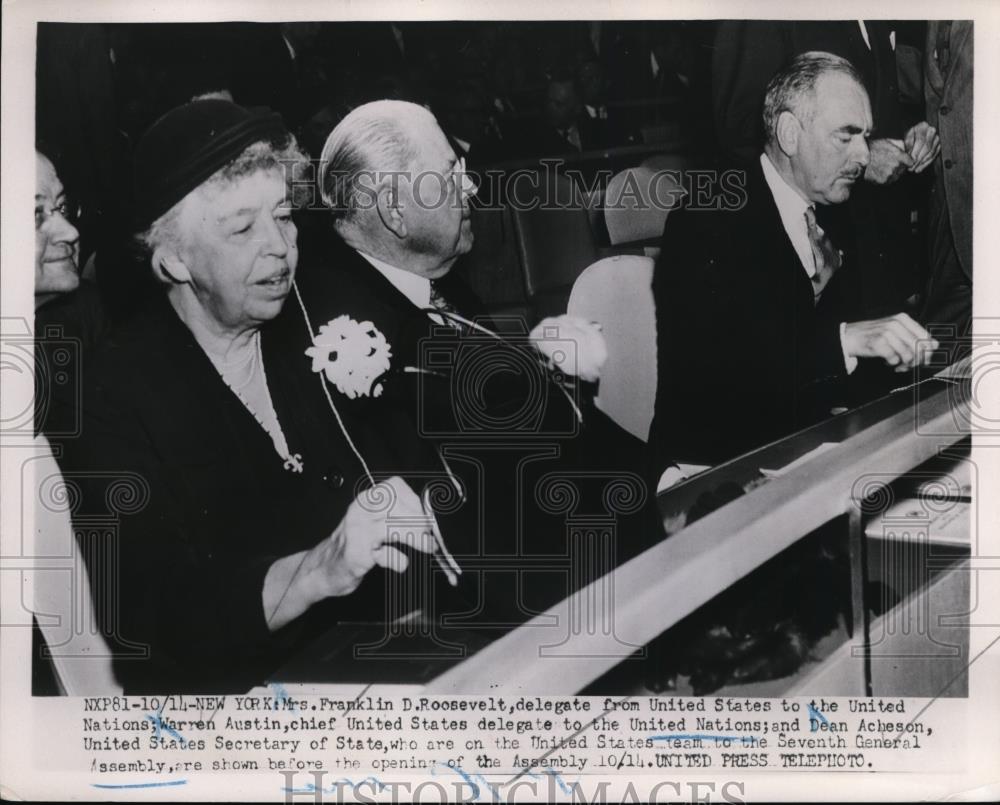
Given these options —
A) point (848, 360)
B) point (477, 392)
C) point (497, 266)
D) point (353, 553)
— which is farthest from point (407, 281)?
point (848, 360)

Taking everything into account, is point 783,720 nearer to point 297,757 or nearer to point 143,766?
point 297,757

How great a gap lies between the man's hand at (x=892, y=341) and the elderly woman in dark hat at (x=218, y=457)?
1229 mm

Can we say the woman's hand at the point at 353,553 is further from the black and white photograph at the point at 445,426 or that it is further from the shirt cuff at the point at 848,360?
the shirt cuff at the point at 848,360

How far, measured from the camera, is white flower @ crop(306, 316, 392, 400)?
2.58m

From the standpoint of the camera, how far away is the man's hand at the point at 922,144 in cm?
263

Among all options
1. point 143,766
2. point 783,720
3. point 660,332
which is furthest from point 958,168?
point 143,766

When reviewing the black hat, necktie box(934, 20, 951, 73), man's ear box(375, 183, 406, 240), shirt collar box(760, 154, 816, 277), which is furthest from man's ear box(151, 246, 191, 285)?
necktie box(934, 20, 951, 73)

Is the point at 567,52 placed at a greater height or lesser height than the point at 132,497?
greater

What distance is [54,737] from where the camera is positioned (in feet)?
8.50

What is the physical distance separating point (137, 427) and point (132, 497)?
18 centimetres

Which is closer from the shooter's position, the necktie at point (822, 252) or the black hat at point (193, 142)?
the black hat at point (193, 142)

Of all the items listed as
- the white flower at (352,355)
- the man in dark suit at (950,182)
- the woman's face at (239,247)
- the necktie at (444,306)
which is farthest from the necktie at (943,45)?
the woman's face at (239,247)

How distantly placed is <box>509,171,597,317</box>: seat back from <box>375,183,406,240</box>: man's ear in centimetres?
29

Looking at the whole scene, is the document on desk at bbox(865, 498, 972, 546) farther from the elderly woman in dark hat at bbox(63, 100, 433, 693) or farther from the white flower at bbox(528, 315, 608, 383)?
the elderly woman in dark hat at bbox(63, 100, 433, 693)
